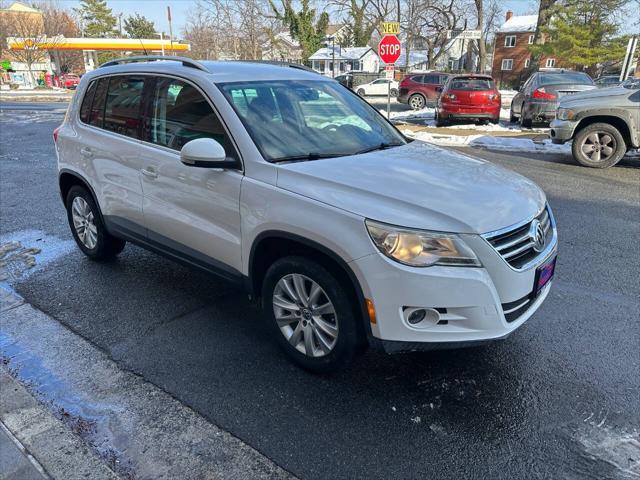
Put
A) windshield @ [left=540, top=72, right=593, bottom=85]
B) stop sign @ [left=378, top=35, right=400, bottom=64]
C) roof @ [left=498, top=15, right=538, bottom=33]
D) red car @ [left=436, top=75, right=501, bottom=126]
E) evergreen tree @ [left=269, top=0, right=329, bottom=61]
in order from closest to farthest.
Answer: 1. windshield @ [left=540, top=72, right=593, bottom=85]
2. stop sign @ [left=378, top=35, right=400, bottom=64]
3. red car @ [left=436, top=75, right=501, bottom=126]
4. evergreen tree @ [left=269, top=0, right=329, bottom=61]
5. roof @ [left=498, top=15, right=538, bottom=33]

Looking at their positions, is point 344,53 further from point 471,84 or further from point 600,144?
point 600,144

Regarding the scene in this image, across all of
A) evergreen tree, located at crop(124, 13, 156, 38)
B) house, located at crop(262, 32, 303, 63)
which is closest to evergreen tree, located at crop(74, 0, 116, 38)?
evergreen tree, located at crop(124, 13, 156, 38)

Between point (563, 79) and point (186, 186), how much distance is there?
13222mm

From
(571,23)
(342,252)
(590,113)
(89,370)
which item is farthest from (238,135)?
(571,23)

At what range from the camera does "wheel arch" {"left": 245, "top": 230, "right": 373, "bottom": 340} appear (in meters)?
2.61

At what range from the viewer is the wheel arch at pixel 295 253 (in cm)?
261

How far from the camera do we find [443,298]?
8.09ft

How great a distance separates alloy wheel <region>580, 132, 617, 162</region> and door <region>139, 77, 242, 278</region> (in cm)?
808

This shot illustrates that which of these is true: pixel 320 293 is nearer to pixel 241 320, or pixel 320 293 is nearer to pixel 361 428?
pixel 361 428

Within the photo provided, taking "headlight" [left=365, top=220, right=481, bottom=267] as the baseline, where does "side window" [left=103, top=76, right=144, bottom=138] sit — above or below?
above

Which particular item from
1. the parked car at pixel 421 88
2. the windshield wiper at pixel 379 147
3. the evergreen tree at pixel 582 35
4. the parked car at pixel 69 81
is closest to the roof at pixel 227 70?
the windshield wiper at pixel 379 147

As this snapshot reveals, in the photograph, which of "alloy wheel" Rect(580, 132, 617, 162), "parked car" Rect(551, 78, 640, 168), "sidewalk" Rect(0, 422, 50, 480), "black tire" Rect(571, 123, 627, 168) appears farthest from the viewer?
"alloy wheel" Rect(580, 132, 617, 162)

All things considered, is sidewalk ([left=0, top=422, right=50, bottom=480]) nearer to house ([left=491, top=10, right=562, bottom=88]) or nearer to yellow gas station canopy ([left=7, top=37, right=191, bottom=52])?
yellow gas station canopy ([left=7, top=37, right=191, bottom=52])

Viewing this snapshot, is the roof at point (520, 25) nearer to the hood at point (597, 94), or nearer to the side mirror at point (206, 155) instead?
the hood at point (597, 94)
